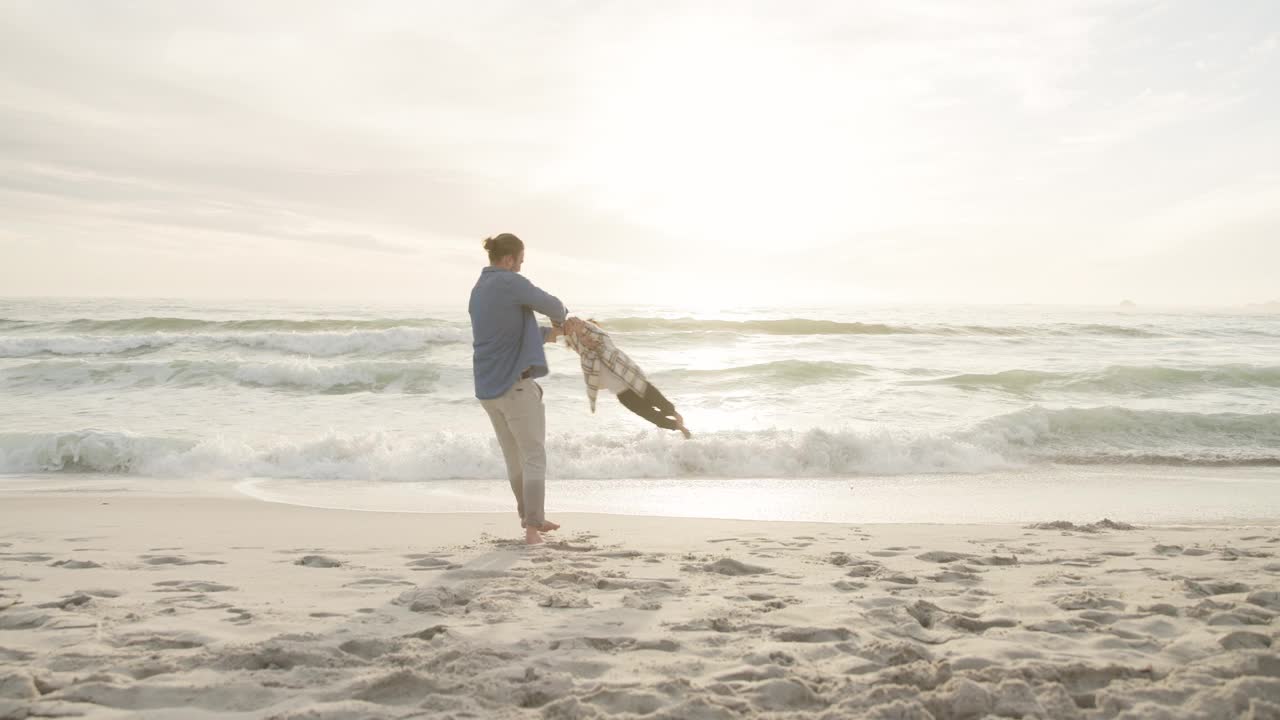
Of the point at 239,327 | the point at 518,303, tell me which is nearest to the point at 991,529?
the point at 518,303

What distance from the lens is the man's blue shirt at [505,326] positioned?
16.6 feet

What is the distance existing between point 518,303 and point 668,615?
2.20 metres

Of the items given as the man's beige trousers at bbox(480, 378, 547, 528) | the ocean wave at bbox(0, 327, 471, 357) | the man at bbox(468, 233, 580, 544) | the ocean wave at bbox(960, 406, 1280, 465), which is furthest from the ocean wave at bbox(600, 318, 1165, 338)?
the man at bbox(468, 233, 580, 544)

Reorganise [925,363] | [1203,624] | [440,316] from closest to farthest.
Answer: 1. [1203,624]
2. [925,363]
3. [440,316]

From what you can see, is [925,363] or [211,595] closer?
[211,595]

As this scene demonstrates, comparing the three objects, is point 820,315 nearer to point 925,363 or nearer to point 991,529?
point 925,363

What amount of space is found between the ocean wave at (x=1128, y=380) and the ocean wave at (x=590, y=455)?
184 inches

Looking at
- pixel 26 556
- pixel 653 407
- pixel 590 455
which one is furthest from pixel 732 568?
pixel 590 455

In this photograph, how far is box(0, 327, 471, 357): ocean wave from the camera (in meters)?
20.9

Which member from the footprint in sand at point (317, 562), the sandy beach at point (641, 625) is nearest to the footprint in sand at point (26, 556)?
the sandy beach at point (641, 625)

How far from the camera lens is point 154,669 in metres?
3.01

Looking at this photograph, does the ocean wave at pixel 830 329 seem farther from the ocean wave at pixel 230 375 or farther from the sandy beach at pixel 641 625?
the sandy beach at pixel 641 625

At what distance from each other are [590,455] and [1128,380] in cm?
1138

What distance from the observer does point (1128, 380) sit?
1544cm
